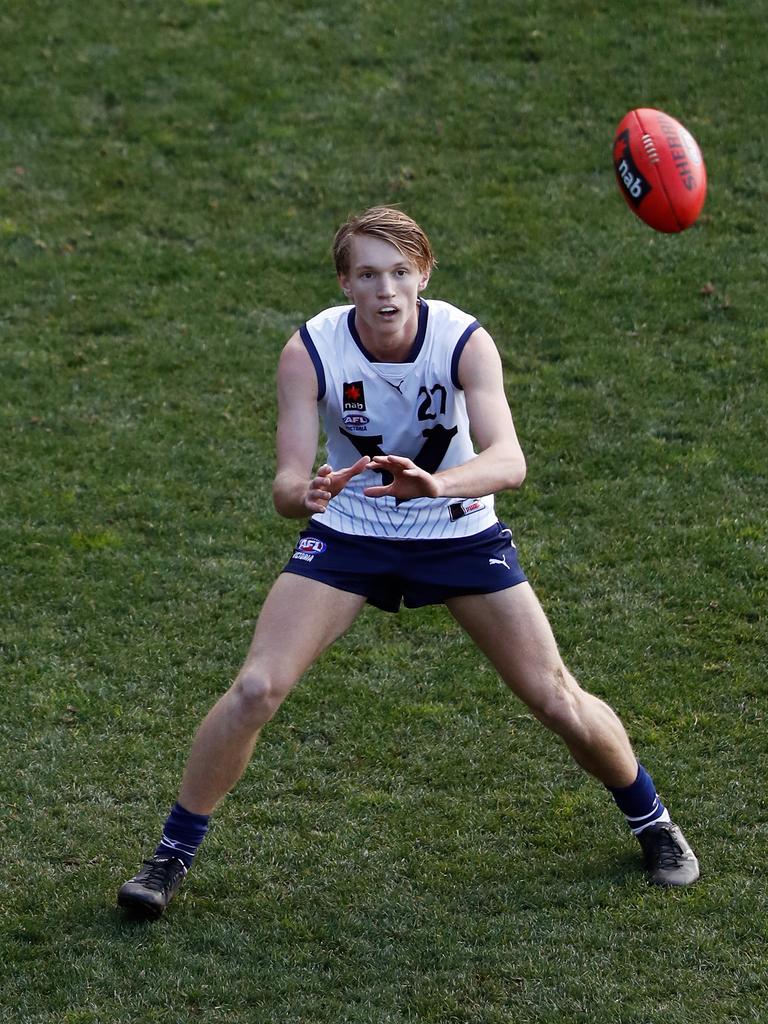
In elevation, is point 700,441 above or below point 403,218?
below

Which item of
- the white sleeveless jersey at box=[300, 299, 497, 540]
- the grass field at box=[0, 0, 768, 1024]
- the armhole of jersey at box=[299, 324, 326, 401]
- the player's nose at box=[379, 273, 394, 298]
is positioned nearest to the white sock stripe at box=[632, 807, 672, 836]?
the grass field at box=[0, 0, 768, 1024]

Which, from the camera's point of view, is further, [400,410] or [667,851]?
[667,851]

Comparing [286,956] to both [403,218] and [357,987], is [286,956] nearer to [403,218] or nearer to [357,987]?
[357,987]

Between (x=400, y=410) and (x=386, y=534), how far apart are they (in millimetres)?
440

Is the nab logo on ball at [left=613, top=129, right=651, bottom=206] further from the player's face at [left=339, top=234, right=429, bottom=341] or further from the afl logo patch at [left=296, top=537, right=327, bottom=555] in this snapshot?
the afl logo patch at [left=296, top=537, right=327, bottom=555]

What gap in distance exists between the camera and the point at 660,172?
7.11 meters

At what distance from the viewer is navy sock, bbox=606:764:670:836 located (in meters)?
5.32

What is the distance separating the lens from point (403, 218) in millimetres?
5074

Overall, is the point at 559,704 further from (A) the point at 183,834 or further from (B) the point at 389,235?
(B) the point at 389,235

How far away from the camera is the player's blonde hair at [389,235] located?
16.4 ft

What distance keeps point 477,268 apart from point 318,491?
5.48 metres

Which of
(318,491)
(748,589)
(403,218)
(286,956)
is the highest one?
(403,218)

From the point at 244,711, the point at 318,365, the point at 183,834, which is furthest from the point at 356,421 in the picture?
the point at 183,834

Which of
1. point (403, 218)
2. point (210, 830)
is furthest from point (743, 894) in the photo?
point (403, 218)
